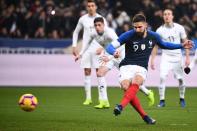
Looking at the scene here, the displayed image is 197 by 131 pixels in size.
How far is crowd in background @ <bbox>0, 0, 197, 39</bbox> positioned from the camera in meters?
26.0

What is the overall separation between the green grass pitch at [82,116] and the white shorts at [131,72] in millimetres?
919

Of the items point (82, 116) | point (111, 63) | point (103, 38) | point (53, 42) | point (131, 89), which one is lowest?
point (82, 116)

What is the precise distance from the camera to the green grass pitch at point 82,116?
41.5ft

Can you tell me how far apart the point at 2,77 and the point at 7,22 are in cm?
240

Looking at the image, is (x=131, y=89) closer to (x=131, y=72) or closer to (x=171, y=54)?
(x=131, y=72)

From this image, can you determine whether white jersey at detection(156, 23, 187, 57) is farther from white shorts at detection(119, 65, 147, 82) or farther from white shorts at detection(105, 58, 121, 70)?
white shorts at detection(119, 65, 147, 82)

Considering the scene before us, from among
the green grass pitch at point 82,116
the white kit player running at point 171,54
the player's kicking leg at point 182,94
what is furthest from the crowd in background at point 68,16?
the player's kicking leg at point 182,94

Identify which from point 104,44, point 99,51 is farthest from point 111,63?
point 104,44

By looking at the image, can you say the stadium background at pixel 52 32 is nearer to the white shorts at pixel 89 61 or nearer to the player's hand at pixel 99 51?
the white shorts at pixel 89 61

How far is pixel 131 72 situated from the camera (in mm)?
13531

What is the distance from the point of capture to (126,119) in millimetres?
14406

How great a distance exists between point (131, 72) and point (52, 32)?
12.8 meters

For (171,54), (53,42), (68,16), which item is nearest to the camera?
(171,54)

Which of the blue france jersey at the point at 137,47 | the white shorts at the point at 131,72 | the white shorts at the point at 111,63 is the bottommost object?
the white shorts at the point at 131,72
